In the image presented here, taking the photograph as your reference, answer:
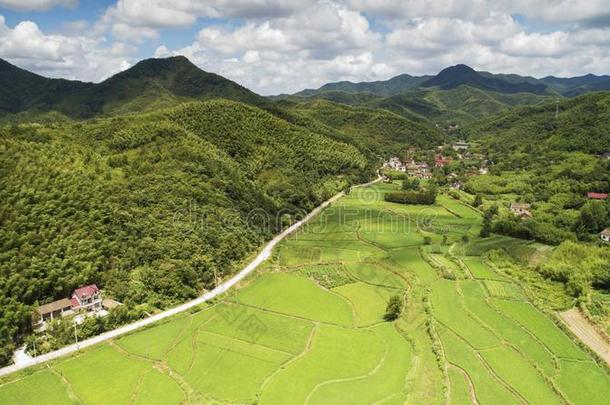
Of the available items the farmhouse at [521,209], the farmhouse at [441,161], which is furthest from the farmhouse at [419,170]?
the farmhouse at [521,209]

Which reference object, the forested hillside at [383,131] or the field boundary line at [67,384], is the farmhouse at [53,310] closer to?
the field boundary line at [67,384]

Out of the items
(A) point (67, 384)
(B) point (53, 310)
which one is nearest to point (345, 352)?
(A) point (67, 384)

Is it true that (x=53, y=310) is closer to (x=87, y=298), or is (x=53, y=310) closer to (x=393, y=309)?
(x=87, y=298)

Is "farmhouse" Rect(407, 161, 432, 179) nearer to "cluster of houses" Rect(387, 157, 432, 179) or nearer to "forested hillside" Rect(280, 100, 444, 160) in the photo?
"cluster of houses" Rect(387, 157, 432, 179)

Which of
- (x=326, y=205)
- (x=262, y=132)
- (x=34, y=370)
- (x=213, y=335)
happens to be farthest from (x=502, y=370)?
(x=262, y=132)

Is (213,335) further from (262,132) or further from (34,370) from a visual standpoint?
(262,132)

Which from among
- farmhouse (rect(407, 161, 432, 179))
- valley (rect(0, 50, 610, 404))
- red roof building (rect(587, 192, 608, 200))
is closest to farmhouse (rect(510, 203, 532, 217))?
valley (rect(0, 50, 610, 404))
